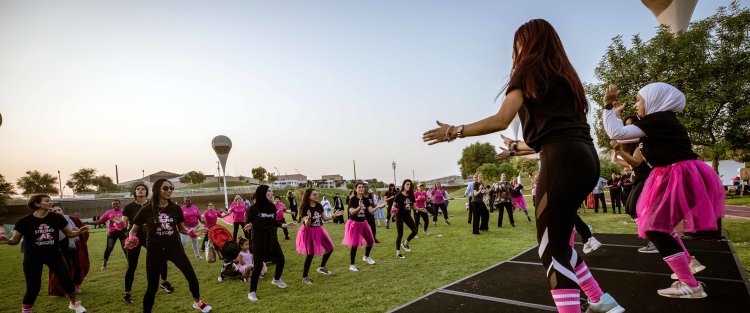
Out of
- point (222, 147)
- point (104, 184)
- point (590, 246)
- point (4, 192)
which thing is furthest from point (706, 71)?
point (104, 184)

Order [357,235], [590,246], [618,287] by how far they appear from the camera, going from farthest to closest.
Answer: [357,235]
[590,246]
[618,287]

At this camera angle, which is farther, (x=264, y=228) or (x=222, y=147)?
(x=222, y=147)

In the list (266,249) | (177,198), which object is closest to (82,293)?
(266,249)

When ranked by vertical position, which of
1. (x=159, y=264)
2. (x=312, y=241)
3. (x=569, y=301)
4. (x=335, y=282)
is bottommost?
(x=335, y=282)

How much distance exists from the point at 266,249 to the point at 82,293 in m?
4.61

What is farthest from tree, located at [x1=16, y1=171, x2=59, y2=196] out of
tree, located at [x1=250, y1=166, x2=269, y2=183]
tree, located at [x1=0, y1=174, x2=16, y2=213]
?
tree, located at [x1=250, y1=166, x2=269, y2=183]

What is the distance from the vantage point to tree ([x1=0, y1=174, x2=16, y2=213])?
3797 centimetres

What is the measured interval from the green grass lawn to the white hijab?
392 cm

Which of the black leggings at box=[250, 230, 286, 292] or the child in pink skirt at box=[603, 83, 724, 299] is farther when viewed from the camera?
the black leggings at box=[250, 230, 286, 292]

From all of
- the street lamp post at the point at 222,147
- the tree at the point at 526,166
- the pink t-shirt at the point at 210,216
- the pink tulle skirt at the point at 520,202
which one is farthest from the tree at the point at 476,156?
the pink t-shirt at the point at 210,216

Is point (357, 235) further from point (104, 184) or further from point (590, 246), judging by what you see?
point (104, 184)

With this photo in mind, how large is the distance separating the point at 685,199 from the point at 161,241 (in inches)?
255

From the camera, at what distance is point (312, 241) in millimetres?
7117

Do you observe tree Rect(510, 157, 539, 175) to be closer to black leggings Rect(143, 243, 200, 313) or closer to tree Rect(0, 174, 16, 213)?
black leggings Rect(143, 243, 200, 313)
